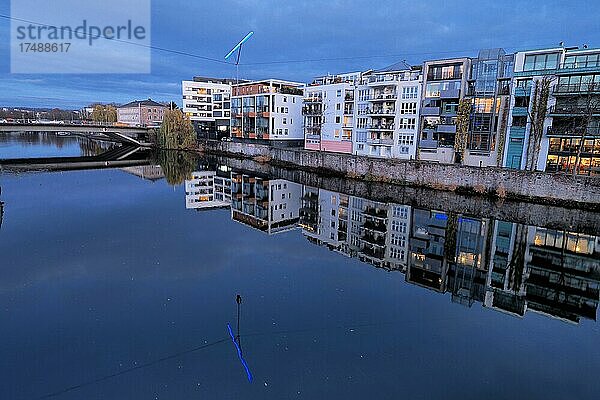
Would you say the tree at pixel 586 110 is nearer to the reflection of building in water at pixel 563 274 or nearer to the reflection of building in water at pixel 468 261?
the reflection of building in water at pixel 563 274

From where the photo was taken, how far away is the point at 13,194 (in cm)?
3778

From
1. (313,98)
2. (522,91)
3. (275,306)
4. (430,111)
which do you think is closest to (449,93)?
(430,111)

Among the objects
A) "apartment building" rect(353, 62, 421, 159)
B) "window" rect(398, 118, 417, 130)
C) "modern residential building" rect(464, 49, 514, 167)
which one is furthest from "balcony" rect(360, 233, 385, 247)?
"window" rect(398, 118, 417, 130)

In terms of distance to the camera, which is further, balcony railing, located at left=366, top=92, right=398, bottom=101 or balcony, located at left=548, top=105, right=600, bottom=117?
balcony railing, located at left=366, top=92, right=398, bottom=101

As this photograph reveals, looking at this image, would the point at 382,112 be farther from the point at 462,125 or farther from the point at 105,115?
the point at 105,115

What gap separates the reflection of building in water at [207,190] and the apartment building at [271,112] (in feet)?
58.5

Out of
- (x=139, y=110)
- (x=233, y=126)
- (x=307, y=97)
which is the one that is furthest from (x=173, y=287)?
(x=139, y=110)

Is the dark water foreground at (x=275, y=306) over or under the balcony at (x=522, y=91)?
under

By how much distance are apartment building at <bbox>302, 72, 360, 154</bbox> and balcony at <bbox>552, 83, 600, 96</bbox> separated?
1138 inches

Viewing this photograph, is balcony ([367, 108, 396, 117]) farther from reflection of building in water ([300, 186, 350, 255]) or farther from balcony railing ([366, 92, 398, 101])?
reflection of building in water ([300, 186, 350, 255])

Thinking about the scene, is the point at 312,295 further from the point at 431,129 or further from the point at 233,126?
the point at 233,126

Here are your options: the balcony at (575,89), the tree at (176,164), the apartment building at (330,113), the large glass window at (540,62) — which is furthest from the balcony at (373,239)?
the apartment building at (330,113)

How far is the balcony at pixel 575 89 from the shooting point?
39888mm

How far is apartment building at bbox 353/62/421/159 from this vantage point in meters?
54.8
